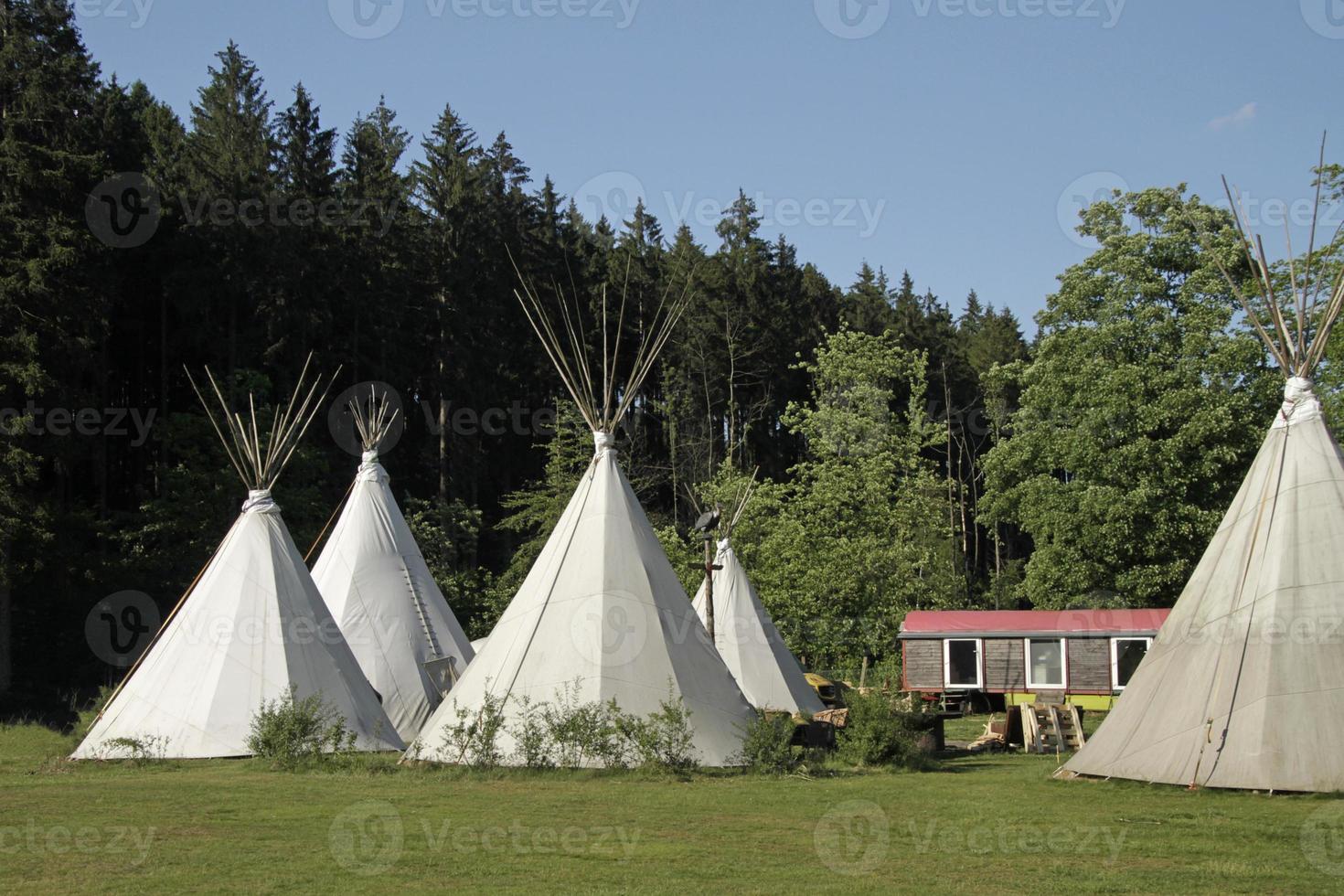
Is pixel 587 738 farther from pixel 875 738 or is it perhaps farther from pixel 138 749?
pixel 138 749

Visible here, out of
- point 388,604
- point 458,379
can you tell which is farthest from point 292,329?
point 388,604

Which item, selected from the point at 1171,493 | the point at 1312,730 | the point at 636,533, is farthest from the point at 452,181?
the point at 1312,730

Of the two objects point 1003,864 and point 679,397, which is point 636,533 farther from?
point 679,397

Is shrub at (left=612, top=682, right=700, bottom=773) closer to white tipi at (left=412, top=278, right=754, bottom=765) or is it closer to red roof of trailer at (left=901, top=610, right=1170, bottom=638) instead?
white tipi at (left=412, top=278, right=754, bottom=765)

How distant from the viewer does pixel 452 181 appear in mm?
37719

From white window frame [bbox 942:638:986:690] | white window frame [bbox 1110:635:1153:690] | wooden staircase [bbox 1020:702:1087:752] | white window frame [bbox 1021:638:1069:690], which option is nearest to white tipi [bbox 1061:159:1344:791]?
wooden staircase [bbox 1020:702:1087:752]

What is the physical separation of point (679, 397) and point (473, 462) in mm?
8229

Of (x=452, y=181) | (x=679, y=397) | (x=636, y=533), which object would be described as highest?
(x=452, y=181)

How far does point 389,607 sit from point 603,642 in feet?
24.4

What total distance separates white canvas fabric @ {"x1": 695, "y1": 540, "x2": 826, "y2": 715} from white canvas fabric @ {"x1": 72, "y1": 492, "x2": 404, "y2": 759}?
6869 mm

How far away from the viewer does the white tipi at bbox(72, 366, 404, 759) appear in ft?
47.9

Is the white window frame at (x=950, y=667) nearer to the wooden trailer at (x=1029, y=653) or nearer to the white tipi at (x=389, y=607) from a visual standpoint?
the wooden trailer at (x=1029, y=653)

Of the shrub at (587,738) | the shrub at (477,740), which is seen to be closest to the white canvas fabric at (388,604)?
the shrub at (477,740)

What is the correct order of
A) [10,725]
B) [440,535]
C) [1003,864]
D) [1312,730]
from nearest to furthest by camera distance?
[1003,864] < [1312,730] < [10,725] < [440,535]
